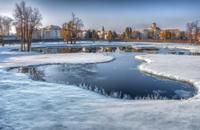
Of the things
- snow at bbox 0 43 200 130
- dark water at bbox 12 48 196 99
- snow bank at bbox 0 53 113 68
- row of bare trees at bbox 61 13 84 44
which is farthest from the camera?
row of bare trees at bbox 61 13 84 44

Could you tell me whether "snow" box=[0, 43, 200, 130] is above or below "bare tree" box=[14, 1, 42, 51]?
below

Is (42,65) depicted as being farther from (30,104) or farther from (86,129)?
(86,129)

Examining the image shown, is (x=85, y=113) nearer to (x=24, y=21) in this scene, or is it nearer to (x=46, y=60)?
(x=46, y=60)

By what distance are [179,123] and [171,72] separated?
16736 millimetres

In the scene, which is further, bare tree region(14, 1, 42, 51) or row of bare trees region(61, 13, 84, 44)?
row of bare trees region(61, 13, 84, 44)

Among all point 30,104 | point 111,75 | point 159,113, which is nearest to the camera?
point 159,113

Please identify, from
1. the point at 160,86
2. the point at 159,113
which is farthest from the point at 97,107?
the point at 160,86

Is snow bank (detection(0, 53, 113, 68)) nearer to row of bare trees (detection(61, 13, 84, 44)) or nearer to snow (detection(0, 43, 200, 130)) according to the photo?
snow (detection(0, 43, 200, 130))

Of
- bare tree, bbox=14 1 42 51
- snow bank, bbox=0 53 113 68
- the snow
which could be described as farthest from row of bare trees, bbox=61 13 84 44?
the snow

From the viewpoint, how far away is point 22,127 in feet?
40.1

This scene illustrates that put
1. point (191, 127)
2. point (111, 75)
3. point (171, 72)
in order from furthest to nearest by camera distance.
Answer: point (111, 75), point (171, 72), point (191, 127)

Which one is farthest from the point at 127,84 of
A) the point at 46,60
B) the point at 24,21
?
the point at 24,21

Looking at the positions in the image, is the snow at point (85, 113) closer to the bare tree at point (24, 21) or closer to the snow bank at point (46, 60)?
the snow bank at point (46, 60)

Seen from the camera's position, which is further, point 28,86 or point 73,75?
point 73,75
